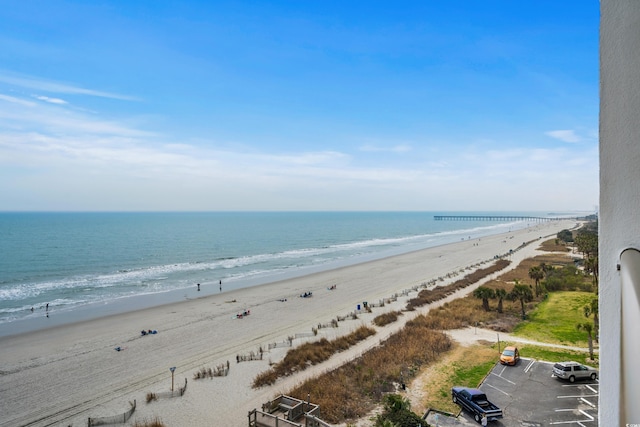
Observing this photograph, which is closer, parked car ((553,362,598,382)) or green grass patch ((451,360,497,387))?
parked car ((553,362,598,382))

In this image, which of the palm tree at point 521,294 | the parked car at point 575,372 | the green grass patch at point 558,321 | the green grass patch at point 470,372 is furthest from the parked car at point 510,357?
the palm tree at point 521,294

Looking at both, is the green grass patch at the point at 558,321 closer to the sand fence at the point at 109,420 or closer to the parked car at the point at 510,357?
the parked car at the point at 510,357

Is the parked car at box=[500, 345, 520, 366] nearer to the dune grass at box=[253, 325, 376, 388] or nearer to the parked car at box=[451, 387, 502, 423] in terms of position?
the parked car at box=[451, 387, 502, 423]

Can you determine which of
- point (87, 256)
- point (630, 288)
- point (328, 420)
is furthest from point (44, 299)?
point (630, 288)

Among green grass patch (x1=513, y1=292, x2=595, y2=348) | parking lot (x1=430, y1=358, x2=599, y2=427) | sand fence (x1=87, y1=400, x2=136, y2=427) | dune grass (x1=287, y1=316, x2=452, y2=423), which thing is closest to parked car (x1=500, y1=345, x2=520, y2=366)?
parking lot (x1=430, y1=358, x2=599, y2=427)

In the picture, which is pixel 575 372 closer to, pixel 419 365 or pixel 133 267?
pixel 419 365

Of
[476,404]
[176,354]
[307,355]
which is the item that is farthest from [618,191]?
[176,354]
